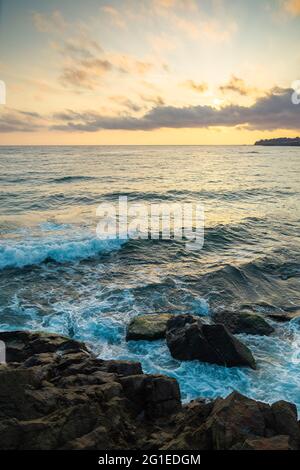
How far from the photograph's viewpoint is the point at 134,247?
70.1 feet

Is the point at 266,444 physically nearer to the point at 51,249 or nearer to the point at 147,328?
the point at 147,328

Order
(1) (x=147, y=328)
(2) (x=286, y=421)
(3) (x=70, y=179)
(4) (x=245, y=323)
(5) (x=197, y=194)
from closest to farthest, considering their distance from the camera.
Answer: (2) (x=286, y=421), (1) (x=147, y=328), (4) (x=245, y=323), (5) (x=197, y=194), (3) (x=70, y=179)

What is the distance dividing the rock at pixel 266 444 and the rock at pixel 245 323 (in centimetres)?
637

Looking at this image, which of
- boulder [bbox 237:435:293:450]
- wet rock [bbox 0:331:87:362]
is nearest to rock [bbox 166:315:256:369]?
wet rock [bbox 0:331:87:362]

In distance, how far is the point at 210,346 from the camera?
10.1 m

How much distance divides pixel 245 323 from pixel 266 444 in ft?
22.5

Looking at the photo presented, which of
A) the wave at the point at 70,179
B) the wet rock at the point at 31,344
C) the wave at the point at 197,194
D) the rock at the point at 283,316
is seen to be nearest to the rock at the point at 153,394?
the wet rock at the point at 31,344

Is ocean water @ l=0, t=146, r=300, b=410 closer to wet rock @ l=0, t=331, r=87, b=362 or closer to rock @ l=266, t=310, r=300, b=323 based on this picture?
rock @ l=266, t=310, r=300, b=323

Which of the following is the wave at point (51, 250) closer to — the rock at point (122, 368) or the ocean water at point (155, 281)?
the ocean water at point (155, 281)

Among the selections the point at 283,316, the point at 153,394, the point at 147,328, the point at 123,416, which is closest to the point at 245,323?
the point at 283,316

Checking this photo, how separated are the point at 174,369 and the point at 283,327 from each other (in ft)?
15.9

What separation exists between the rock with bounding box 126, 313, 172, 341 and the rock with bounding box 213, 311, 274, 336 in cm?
207

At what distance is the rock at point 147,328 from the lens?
11.3m
